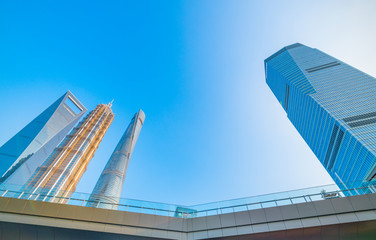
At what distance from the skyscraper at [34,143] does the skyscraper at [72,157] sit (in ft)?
15.8

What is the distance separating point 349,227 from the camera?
42.5 ft

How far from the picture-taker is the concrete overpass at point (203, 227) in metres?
12.8

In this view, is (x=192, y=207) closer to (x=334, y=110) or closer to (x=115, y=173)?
(x=334, y=110)

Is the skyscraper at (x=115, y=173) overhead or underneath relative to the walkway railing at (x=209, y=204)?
overhead

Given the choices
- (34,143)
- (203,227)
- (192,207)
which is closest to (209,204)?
(192,207)

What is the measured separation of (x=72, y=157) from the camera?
11431 cm

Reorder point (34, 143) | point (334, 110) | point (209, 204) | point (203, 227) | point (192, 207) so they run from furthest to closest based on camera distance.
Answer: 1. point (34, 143)
2. point (334, 110)
3. point (192, 207)
4. point (209, 204)
5. point (203, 227)

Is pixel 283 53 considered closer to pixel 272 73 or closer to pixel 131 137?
pixel 272 73

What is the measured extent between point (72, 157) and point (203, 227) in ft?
392

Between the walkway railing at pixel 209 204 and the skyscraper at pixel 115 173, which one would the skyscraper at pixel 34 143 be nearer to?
the skyscraper at pixel 115 173

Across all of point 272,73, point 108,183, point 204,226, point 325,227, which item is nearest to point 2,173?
point 108,183

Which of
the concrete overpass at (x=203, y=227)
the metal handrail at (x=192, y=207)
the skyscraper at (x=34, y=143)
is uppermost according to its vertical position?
the skyscraper at (x=34, y=143)

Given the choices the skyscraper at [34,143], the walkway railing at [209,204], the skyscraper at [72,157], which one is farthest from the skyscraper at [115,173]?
the walkway railing at [209,204]

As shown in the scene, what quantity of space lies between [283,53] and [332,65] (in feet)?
114
